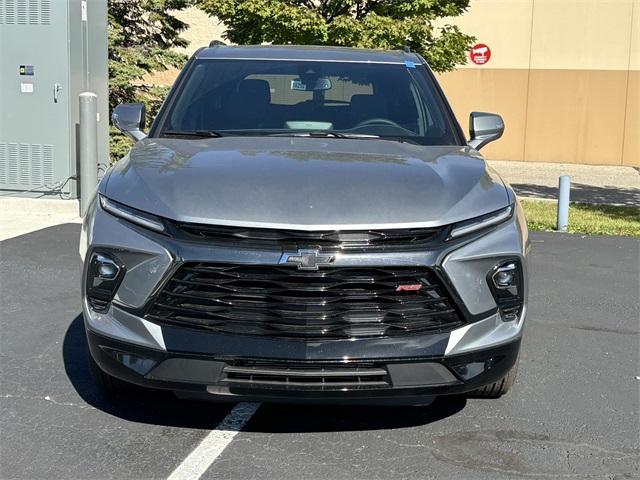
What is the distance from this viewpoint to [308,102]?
485 cm

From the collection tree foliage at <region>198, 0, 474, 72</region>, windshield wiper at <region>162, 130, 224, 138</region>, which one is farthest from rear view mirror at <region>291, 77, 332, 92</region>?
tree foliage at <region>198, 0, 474, 72</region>

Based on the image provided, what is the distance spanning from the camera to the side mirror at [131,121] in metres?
4.86

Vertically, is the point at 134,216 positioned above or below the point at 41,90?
→ below

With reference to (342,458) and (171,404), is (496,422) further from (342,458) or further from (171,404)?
(171,404)

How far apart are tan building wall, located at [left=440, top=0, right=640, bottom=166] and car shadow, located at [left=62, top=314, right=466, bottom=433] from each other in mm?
18353

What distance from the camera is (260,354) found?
3.28m

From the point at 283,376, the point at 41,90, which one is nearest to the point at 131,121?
the point at 283,376

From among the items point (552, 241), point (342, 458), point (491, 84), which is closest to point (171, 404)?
point (342, 458)

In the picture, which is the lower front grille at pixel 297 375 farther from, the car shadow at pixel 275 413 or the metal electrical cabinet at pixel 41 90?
the metal electrical cabinet at pixel 41 90

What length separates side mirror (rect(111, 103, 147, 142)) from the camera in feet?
15.9

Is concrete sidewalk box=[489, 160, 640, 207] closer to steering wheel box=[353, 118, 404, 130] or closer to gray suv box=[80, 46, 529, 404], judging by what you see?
steering wheel box=[353, 118, 404, 130]

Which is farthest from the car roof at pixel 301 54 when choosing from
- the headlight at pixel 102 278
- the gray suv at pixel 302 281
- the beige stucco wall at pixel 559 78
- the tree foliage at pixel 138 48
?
the beige stucco wall at pixel 559 78

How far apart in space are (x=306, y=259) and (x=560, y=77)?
2032cm

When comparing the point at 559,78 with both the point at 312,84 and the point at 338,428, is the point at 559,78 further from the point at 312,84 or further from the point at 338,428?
the point at 338,428
